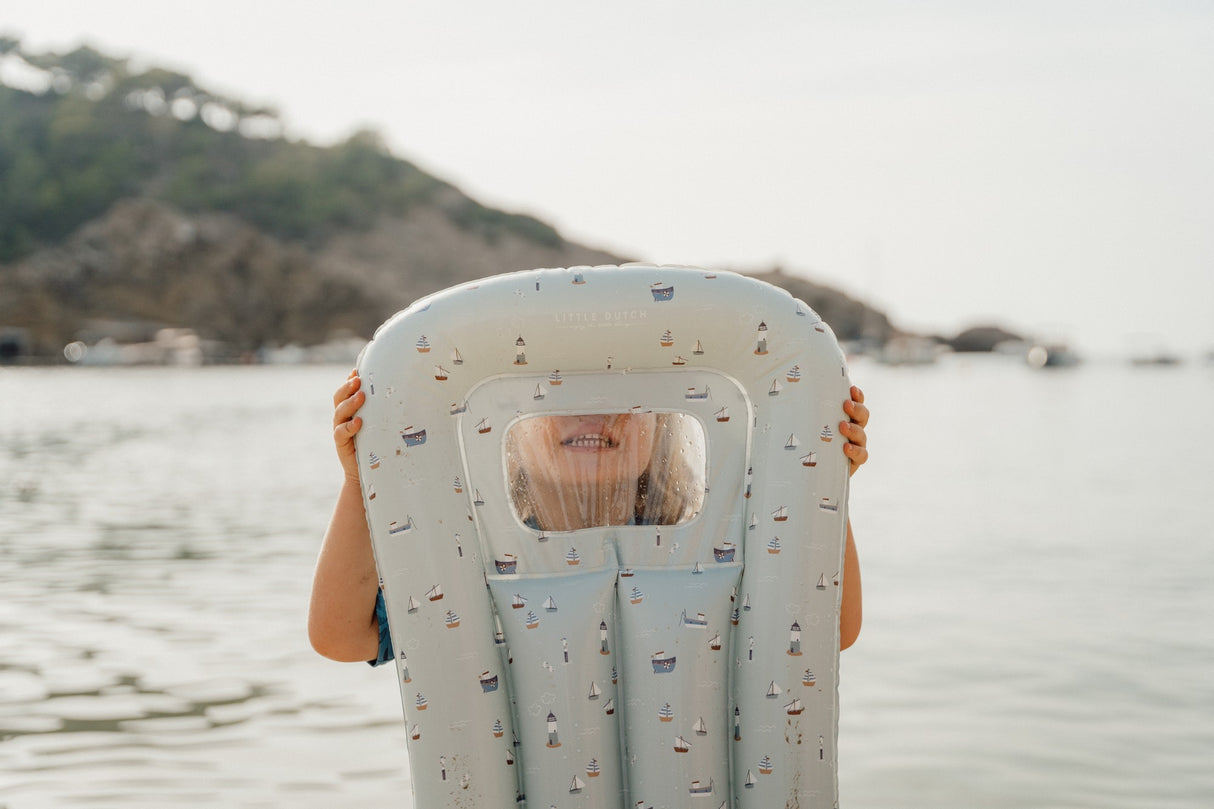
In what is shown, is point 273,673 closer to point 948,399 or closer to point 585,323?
point 585,323

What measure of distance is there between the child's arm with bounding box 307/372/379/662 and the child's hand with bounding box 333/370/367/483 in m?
0.03

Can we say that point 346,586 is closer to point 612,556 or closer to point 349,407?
point 349,407

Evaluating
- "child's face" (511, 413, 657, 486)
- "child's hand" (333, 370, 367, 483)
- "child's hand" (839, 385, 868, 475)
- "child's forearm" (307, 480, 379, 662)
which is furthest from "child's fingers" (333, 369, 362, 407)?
"child's hand" (839, 385, 868, 475)

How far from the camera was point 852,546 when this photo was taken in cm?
250

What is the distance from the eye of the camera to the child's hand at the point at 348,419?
2.31 metres

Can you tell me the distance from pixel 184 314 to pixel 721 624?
222ft

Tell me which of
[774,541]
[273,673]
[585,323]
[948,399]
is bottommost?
[948,399]

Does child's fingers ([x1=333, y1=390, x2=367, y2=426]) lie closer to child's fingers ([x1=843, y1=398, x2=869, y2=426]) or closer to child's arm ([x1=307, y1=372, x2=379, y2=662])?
child's arm ([x1=307, y1=372, x2=379, y2=662])

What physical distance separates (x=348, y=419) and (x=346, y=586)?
0.35m

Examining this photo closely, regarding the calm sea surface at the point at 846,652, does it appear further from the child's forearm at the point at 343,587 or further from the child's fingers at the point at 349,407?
the child's fingers at the point at 349,407

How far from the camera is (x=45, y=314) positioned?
62.5 m

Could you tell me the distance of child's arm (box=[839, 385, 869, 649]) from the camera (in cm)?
234

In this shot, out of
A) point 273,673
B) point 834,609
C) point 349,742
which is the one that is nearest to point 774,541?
point 834,609

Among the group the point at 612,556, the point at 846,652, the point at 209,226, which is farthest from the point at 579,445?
the point at 209,226
